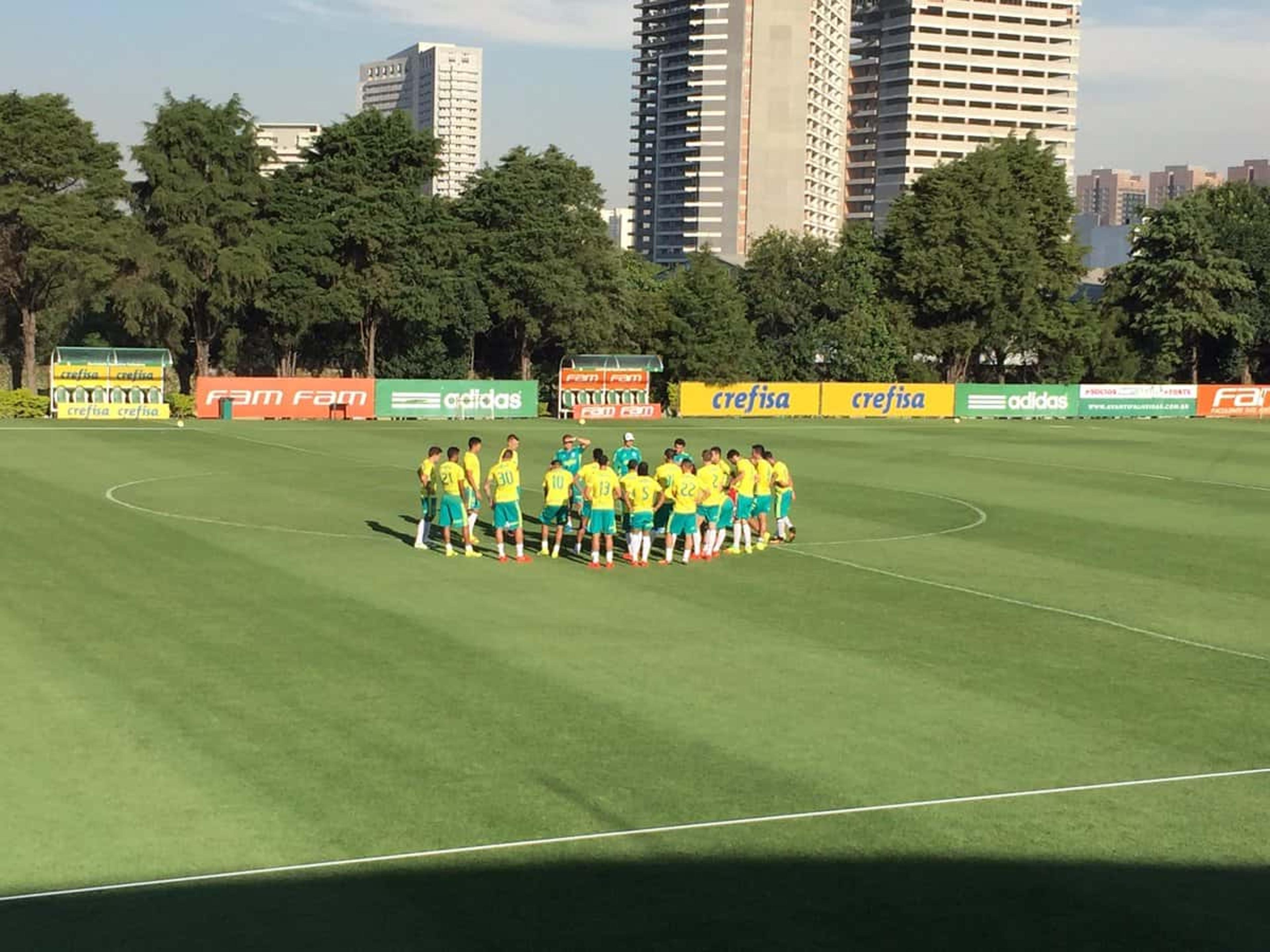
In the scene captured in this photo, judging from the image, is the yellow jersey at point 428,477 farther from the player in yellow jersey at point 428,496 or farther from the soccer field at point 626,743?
the soccer field at point 626,743

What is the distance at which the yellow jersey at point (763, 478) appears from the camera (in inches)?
1112

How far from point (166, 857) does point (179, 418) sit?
56.2m

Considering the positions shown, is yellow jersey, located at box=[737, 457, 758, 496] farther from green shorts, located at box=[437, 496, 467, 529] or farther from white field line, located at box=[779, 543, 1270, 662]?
green shorts, located at box=[437, 496, 467, 529]

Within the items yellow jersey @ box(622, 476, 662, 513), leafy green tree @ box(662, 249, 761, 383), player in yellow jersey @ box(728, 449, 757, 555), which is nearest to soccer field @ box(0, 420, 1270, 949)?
Result: player in yellow jersey @ box(728, 449, 757, 555)

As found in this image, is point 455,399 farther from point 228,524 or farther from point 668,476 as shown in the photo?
point 668,476

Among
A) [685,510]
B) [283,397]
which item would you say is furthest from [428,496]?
Result: [283,397]

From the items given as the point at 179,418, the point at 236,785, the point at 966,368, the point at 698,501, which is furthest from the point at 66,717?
the point at 966,368

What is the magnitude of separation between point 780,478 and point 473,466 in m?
6.35

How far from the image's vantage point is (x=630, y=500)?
85.9ft

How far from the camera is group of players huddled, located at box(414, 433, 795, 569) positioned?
25.9 metres

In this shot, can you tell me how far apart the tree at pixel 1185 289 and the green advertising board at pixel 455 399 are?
4968 centimetres

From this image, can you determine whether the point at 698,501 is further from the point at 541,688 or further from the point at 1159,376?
the point at 1159,376

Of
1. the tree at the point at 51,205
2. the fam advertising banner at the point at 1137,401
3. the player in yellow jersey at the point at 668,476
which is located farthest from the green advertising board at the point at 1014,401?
the player in yellow jersey at the point at 668,476

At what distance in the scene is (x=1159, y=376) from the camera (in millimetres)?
101562
